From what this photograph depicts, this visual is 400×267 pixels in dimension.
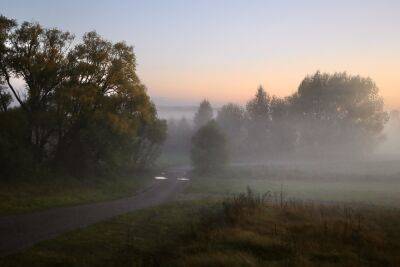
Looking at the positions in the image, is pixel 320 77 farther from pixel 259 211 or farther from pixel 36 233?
pixel 36 233

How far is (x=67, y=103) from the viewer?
3469cm

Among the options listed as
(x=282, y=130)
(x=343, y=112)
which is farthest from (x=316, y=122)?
(x=282, y=130)

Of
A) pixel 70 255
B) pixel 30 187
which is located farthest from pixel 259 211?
pixel 30 187

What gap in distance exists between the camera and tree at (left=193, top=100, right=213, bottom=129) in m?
142

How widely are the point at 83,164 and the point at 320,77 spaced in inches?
2651

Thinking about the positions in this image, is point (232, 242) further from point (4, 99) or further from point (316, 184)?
point (316, 184)

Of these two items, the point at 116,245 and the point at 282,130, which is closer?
the point at 116,245

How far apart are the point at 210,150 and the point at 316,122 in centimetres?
3951

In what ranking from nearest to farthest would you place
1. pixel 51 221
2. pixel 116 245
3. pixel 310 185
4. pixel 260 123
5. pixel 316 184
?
pixel 116 245 < pixel 51 221 < pixel 310 185 < pixel 316 184 < pixel 260 123

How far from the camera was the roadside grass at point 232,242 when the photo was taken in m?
12.5

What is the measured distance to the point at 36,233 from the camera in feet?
55.2

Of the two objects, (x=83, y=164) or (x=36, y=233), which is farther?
(x=83, y=164)

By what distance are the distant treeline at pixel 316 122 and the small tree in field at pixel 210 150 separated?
7.46 metres

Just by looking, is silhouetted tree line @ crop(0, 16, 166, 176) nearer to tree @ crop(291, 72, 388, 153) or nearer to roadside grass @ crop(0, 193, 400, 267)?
roadside grass @ crop(0, 193, 400, 267)
